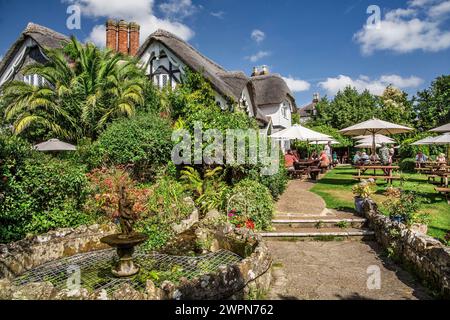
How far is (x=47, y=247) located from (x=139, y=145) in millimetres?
5593

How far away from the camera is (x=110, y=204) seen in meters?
8.83

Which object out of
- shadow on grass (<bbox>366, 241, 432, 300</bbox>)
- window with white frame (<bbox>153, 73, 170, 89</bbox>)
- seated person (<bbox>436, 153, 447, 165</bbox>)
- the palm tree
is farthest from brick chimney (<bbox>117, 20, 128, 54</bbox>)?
seated person (<bbox>436, 153, 447, 165</bbox>)

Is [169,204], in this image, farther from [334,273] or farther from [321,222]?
[334,273]

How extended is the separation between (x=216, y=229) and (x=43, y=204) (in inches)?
178

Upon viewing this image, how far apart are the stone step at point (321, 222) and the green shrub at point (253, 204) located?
1.39 ft

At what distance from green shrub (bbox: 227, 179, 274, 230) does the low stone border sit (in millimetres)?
1234

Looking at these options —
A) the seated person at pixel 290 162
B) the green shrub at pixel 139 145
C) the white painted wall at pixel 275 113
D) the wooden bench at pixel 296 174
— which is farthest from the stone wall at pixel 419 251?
the white painted wall at pixel 275 113

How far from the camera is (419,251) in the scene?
561 cm

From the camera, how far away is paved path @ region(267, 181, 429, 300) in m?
5.07

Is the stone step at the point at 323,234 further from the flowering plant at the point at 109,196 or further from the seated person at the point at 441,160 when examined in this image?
the seated person at the point at 441,160

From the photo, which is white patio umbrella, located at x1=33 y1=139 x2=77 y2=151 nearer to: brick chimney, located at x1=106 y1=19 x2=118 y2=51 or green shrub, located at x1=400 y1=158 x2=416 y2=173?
brick chimney, located at x1=106 y1=19 x2=118 y2=51

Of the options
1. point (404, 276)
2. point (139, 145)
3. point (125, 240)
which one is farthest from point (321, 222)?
point (139, 145)
